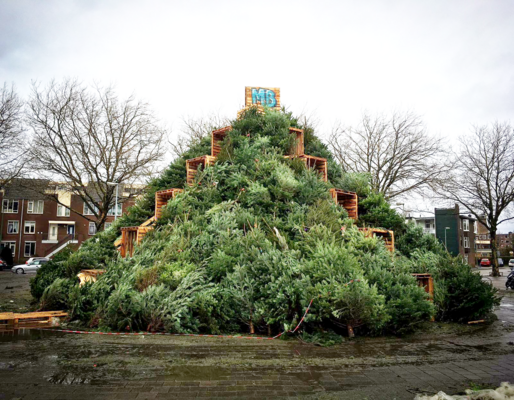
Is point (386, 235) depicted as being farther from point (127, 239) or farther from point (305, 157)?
point (127, 239)

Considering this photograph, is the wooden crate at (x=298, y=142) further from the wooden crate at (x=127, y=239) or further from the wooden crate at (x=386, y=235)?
the wooden crate at (x=127, y=239)

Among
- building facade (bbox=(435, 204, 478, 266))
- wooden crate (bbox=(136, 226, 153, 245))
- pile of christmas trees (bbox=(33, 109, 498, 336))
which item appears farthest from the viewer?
building facade (bbox=(435, 204, 478, 266))

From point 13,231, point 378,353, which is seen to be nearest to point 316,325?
point 378,353

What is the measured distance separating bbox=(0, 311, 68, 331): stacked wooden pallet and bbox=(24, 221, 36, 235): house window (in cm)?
4528

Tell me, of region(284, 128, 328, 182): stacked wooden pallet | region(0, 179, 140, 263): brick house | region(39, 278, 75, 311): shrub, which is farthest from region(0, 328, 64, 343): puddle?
region(0, 179, 140, 263): brick house

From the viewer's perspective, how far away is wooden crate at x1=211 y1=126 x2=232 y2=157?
15867 mm

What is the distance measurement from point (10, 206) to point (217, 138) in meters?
44.3

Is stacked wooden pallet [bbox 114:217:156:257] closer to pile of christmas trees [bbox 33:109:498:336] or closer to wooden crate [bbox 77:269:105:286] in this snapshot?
pile of christmas trees [bbox 33:109:498:336]

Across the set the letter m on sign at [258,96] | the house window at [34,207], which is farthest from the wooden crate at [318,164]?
the house window at [34,207]

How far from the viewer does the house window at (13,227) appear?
159 feet

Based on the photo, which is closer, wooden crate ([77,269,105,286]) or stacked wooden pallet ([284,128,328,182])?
wooden crate ([77,269,105,286])

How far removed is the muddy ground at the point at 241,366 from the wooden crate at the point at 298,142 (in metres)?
8.48

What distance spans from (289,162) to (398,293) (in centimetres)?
689

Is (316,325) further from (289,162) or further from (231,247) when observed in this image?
(289,162)
